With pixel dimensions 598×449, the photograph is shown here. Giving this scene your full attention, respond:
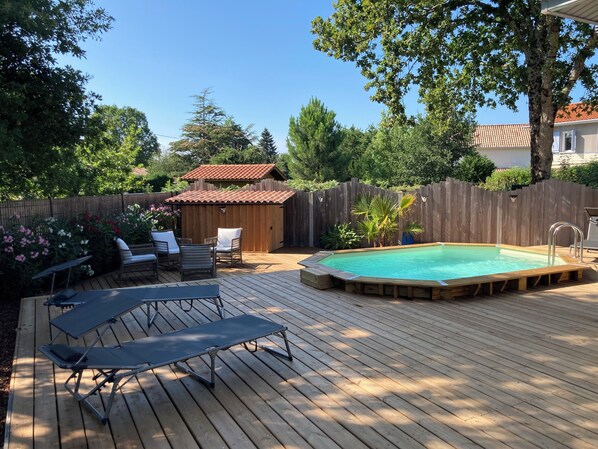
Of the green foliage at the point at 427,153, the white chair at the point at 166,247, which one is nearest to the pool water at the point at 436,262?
the white chair at the point at 166,247

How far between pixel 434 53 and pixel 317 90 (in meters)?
18.9

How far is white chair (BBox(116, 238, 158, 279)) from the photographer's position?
24.8ft

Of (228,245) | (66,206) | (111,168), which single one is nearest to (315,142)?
(111,168)

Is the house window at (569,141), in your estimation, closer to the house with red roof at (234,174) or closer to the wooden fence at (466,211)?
the house with red roof at (234,174)

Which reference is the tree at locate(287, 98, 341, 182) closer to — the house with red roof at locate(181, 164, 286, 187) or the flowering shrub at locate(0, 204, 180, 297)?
the house with red roof at locate(181, 164, 286, 187)

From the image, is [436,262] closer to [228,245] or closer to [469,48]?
[228,245]

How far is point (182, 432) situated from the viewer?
2.71 m

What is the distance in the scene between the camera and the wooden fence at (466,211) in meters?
10.1

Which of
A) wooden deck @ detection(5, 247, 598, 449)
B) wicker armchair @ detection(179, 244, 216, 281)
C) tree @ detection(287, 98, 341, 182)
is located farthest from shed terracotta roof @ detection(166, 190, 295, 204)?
tree @ detection(287, 98, 341, 182)

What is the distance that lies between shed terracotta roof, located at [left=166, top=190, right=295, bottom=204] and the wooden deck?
5570 millimetres

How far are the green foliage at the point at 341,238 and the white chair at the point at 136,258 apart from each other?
15.3ft

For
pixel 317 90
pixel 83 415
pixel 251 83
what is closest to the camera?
pixel 83 415

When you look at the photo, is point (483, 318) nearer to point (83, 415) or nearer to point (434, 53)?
point (83, 415)

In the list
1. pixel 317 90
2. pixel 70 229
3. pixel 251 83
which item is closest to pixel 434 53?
pixel 70 229
